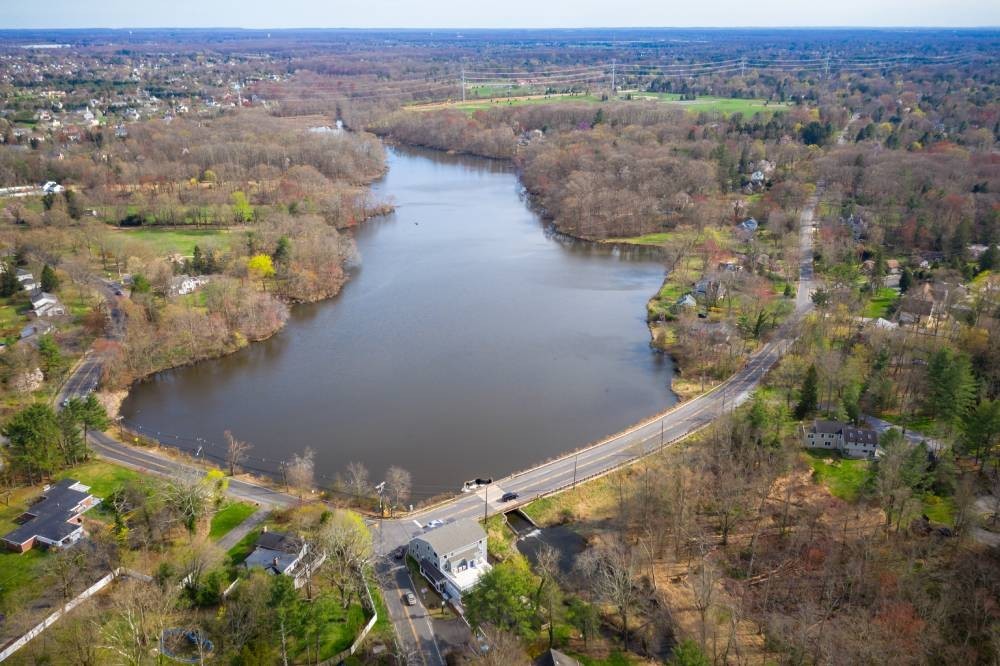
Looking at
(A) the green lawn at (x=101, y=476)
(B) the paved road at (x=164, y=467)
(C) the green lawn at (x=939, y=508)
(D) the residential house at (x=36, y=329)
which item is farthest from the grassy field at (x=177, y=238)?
(C) the green lawn at (x=939, y=508)

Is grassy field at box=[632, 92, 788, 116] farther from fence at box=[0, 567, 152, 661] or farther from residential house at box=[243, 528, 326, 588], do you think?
fence at box=[0, 567, 152, 661]

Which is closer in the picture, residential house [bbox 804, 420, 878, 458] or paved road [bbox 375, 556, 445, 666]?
paved road [bbox 375, 556, 445, 666]

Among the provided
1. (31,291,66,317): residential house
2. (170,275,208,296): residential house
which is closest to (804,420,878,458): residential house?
(170,275,208,296): residential house

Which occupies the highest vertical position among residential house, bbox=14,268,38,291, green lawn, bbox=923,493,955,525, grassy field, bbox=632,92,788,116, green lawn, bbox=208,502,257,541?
grassy field, bbox=632,92,788,116

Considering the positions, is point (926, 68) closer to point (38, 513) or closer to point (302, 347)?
point (302, 347)

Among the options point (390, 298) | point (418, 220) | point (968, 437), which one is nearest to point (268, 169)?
point (418, 220)

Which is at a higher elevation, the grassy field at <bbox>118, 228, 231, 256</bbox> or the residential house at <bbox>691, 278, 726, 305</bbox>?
the grassy field at <bbox>118, 228, 231, 256</bbox>

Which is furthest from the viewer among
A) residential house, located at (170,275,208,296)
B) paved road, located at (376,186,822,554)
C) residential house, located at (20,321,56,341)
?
residential house, located at (170,275,208,296)
